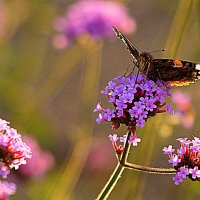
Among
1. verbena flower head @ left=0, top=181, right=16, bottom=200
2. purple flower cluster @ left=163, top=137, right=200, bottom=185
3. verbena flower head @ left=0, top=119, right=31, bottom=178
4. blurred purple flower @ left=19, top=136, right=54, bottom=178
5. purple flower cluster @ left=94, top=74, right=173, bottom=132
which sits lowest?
verbena flower head @ left=0, top=181, right=16, bottom=200

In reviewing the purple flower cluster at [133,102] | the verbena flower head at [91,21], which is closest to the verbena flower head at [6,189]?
the purple flower cluster at [133,102]

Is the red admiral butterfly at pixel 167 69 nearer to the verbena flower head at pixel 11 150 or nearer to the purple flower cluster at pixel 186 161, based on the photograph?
the purple flower cluster at pixel 186 161

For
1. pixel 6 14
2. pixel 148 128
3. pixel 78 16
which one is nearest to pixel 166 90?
pixel 148 128

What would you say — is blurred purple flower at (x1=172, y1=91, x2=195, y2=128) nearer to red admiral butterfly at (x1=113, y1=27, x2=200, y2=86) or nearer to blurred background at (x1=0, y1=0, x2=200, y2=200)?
blurred background at (x1=0, y1=0, x2=200, y2=200)

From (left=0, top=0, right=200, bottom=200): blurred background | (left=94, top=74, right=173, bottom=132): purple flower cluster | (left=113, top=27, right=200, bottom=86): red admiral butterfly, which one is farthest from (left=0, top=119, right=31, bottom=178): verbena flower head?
(left=0, top=0, right=200, bottom=200): blurred background

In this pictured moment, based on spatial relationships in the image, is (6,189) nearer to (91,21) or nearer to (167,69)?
(167,69)

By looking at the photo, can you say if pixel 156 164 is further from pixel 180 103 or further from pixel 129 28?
pixel 180 103

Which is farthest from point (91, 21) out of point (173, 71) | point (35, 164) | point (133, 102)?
point (133, 102)
